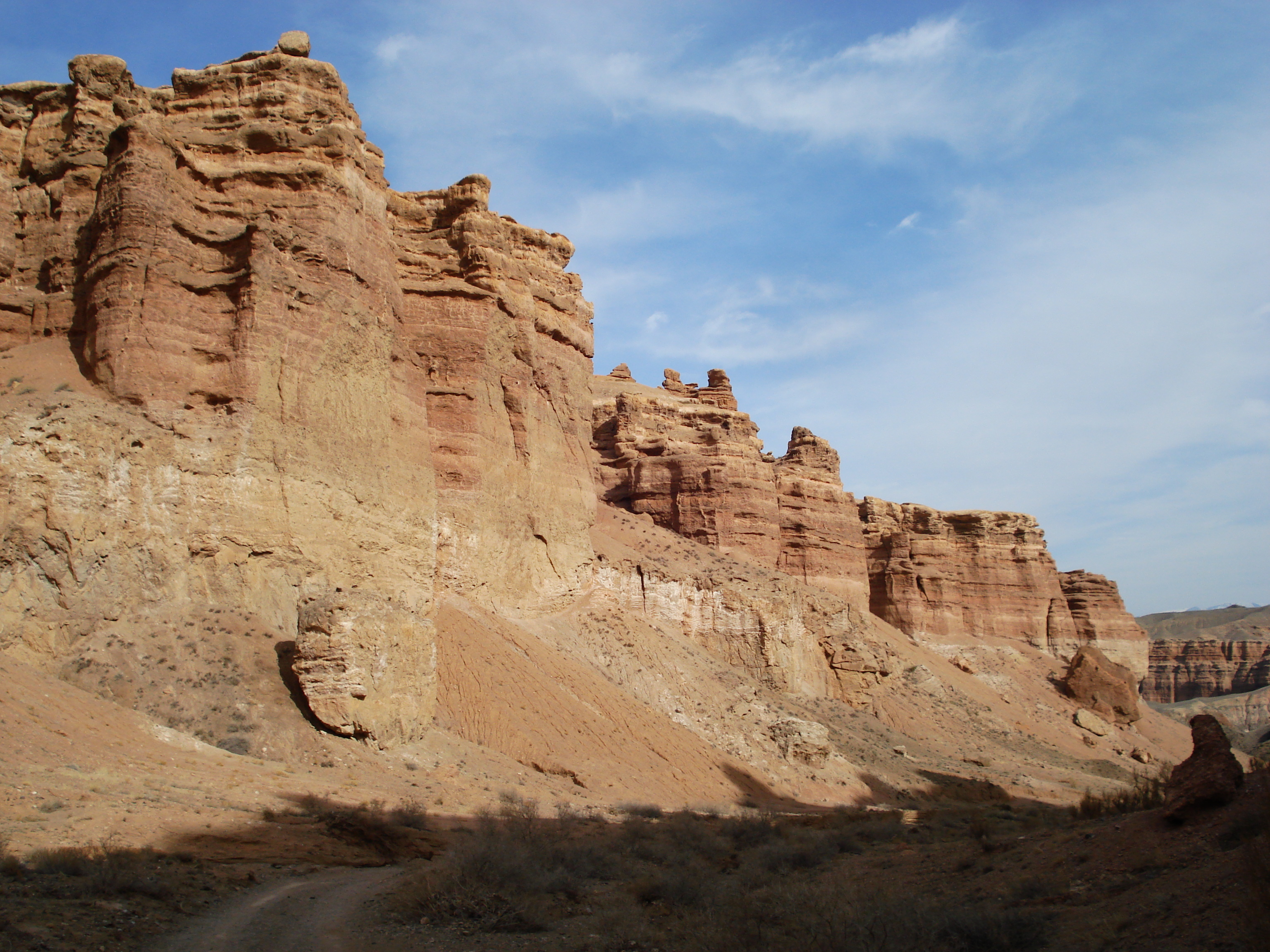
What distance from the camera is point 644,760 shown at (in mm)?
26156

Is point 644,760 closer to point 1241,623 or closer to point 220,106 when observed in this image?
point 220,106

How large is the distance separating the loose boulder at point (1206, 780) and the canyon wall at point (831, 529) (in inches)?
1293

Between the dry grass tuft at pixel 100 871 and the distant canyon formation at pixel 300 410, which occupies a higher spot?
the distant canyon formation at pixel 300 410

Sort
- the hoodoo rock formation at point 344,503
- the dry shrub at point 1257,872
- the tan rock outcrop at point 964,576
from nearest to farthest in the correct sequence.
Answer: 1. the dry shrub at point 1257,872
2. the hoodoo rock formation at point 344,503
3. the tan rock outcrop at point 964,576

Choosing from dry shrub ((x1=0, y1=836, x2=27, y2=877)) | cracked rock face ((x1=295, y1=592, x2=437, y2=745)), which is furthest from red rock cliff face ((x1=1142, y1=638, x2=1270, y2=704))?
dry shrub ((x1=0, y1=836, x2=27, y2=877))

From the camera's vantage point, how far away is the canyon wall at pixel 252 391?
19594mm

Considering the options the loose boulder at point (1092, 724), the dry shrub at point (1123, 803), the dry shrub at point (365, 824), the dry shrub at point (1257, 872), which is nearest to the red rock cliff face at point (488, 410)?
the dry shrub at point (365, 824)

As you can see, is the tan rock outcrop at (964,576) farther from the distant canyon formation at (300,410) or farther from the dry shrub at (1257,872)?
the dry shrub at (1257,872)

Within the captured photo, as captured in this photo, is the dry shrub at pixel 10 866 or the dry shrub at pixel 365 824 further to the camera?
the dry shrub at pixel 365 824

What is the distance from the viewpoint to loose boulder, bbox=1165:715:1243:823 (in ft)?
34.6

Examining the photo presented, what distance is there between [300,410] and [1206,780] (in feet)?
67.7

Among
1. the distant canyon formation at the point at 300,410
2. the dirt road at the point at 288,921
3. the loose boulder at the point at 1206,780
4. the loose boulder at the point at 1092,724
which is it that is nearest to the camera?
the dirt road at the point at 288,921

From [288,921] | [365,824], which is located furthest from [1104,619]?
[288,921]

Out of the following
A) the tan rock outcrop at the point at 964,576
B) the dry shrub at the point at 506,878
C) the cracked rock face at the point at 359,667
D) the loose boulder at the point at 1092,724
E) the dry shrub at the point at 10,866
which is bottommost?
the loose boulder at the point at 1092,724
